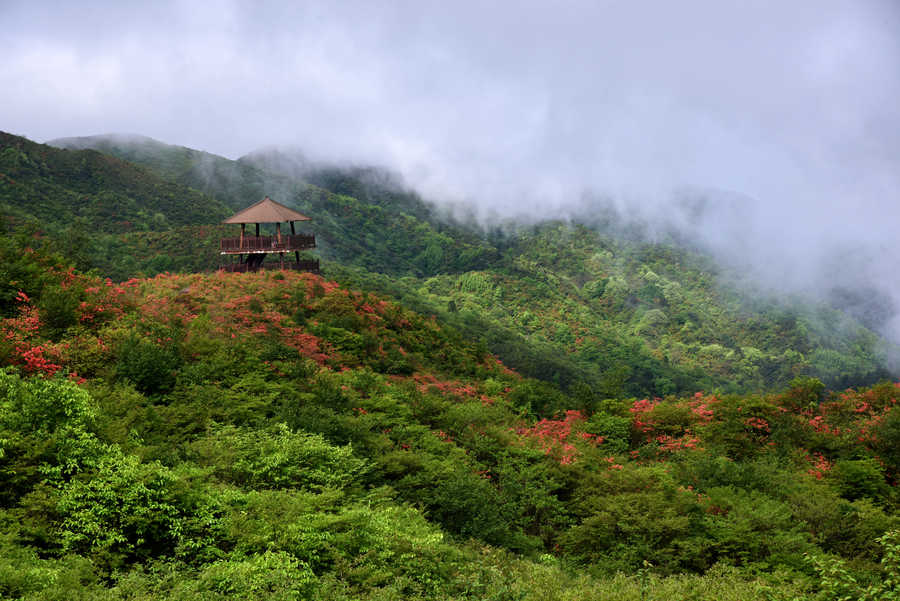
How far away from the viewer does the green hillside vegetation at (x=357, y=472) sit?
8672 mm

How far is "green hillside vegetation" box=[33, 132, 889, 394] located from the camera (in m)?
52.8

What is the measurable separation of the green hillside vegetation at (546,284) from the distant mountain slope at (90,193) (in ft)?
23.7

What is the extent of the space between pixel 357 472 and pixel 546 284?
65.7 m

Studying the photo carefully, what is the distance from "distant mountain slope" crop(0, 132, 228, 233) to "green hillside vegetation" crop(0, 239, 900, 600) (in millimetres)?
35238

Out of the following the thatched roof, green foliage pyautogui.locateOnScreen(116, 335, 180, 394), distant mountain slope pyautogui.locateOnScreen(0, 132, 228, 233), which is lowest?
green foliage pyautogui.locateOnScreen(116, 335, 180, 394)

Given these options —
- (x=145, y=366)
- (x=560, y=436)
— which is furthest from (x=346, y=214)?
(x=145, y=366)

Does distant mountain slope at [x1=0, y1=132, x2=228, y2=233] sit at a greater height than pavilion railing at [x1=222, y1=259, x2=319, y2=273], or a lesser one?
greater

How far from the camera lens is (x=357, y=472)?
12742 millimetres

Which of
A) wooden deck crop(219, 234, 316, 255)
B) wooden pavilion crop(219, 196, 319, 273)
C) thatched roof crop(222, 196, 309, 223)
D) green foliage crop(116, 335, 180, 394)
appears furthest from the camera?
wooden deck crop(219, 234, 316, 255)

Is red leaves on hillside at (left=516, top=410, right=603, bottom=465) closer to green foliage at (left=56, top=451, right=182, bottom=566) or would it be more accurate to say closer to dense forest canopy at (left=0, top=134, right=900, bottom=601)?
dense forest canopy at (left=0, top=134, right=900, bottom=601)

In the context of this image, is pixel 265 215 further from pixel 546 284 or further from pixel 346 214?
pixel 346 214

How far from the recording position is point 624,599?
342 inches

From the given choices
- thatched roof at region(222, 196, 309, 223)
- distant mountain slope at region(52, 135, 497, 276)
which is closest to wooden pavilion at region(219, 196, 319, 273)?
thatched roof at region(222, 196, 309, 223)

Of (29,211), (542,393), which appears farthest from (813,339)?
(29,211)
